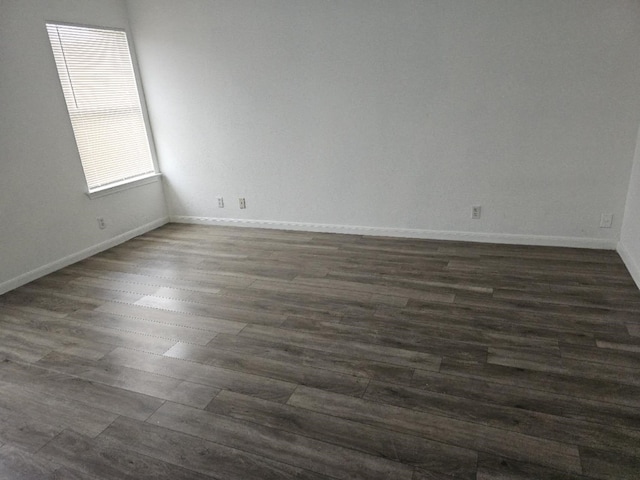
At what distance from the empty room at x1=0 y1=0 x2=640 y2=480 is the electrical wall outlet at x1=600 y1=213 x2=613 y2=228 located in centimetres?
5

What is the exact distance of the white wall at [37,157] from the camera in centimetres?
341

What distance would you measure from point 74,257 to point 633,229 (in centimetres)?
466

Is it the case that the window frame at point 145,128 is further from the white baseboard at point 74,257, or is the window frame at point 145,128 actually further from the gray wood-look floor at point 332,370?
the gray wood-look floor at point 332,370

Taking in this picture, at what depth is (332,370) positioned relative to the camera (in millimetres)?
2287

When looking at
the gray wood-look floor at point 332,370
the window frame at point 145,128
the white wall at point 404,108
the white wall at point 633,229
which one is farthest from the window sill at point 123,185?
the white wall at point 633,229

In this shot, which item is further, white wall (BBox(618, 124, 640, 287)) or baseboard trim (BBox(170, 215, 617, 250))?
baseboard trim (BBox(170, 215, 617, 250))

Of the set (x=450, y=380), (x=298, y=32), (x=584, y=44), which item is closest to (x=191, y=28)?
(x=298, y=32)

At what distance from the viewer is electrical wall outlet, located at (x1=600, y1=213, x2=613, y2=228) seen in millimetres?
3520

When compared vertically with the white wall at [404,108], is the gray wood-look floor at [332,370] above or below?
below

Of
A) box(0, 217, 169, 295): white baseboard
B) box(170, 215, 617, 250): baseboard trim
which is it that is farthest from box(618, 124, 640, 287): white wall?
box(0, 217, 169, 295): white baseboard

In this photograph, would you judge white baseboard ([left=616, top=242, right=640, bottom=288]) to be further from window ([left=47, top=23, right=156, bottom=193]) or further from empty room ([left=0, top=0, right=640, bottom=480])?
window ([left=47, top=23, right=156, bottom=193])

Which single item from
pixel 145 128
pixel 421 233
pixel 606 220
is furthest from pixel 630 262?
pixel 145 128

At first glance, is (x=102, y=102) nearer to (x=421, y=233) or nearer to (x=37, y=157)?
(x=37, y=157)

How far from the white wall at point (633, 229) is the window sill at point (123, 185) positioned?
14.8 feet
